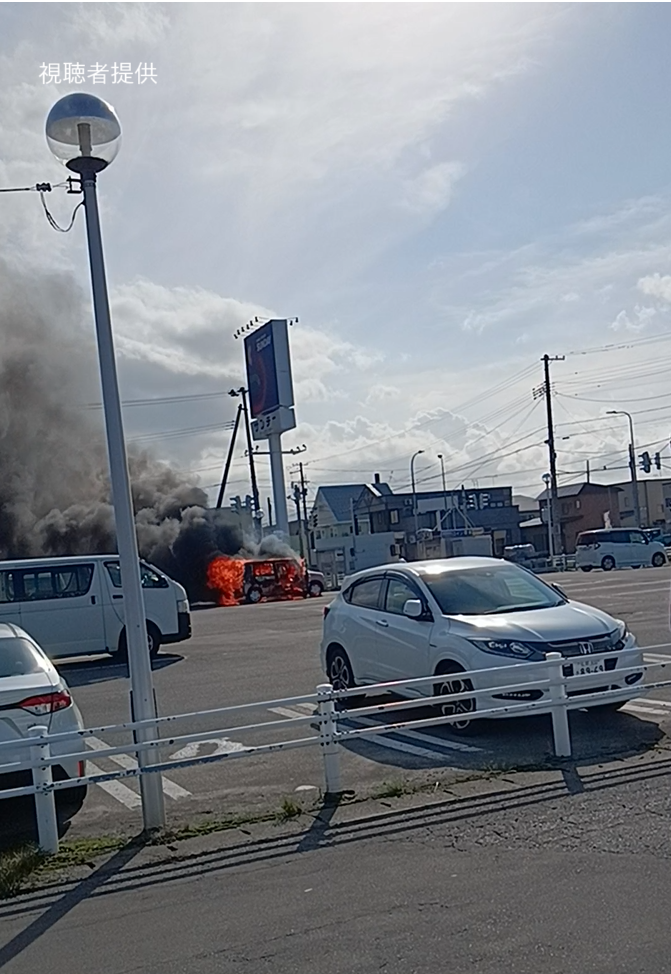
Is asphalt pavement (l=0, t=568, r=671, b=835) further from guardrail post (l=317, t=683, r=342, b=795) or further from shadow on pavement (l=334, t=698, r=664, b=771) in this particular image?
guardrail post (l=317, t=683, r=342, b=795)

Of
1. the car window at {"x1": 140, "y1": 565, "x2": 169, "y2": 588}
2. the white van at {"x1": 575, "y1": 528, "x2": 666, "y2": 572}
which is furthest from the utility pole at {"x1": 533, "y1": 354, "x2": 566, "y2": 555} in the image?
the car window at {"x1": 140, "y1": 565, "x2": 169, "y2": 588}

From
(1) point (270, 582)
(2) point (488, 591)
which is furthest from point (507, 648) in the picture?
(1) point (270, 582)

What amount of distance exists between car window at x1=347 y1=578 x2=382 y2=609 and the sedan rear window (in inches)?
156

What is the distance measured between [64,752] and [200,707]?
17.2 feet

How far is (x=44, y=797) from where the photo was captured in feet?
21.3

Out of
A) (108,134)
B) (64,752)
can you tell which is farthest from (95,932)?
(108,134)

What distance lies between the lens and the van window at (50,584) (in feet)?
59.3

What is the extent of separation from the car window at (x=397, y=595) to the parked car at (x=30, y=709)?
149 inches

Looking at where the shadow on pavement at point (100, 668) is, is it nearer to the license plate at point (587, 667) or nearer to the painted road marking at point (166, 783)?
the painted road marking at point (166, 783)

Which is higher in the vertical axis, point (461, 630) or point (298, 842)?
point (461, 630)

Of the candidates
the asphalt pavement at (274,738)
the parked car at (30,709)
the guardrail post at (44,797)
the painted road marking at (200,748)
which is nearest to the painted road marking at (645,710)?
the asphalt pavement at (274,738)

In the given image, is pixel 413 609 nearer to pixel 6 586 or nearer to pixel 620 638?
pixel 620 638

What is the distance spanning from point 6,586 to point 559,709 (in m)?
12.3

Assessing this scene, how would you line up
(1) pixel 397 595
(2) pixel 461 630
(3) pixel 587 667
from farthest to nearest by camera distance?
(1) pixel 397 595
(2) pixel 461 630
(3) pixel 587 667
